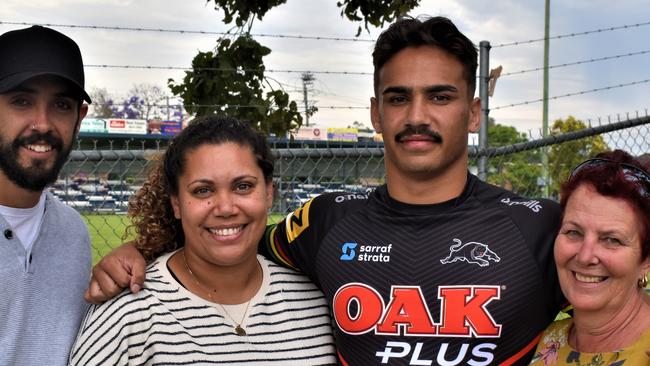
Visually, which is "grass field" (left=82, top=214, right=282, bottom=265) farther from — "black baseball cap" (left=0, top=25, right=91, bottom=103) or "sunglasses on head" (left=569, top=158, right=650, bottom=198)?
"sunglasses on head" (left=569, top=158, right=650, bottom=198)

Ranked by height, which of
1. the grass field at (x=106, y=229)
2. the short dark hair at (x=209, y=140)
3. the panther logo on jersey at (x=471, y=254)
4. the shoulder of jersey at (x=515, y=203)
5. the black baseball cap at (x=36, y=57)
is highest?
the black baseball cap at (x=36, y=57)

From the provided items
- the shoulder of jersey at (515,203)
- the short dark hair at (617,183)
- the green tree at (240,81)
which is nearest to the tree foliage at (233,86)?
the green tree at (240,81)

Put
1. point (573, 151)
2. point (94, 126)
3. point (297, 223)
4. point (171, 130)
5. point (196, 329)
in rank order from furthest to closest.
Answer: point (94, 126) < point (171, 130) < point (573, 151) < point (297, 223) < point (196, 329)

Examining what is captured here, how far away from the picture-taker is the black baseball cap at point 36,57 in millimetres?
2408

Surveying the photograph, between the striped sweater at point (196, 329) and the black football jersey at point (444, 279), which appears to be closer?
the striped sweater at point (196, 329)

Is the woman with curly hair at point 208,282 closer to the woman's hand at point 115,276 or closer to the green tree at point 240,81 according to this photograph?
the woman's hand at point 115,276

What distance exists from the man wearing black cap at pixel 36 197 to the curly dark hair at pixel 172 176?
0.27m

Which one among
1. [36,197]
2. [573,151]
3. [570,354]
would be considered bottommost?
[570,354]

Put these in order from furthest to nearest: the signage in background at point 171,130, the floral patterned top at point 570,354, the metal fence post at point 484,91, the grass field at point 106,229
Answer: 1. the grass field at point 106,229
2. the metal fence post at point 484,91
3. the signage in background at point 171,130
4. the floral patterned top at point 570,354

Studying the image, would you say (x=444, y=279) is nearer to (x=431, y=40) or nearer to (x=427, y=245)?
(x=427, y=245)

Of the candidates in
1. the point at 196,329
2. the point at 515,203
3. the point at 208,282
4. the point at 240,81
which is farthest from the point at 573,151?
the point at 196,329

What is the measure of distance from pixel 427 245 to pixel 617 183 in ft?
2.17

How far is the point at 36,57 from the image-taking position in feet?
8.04

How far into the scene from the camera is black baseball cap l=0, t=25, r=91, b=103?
2408 mm
